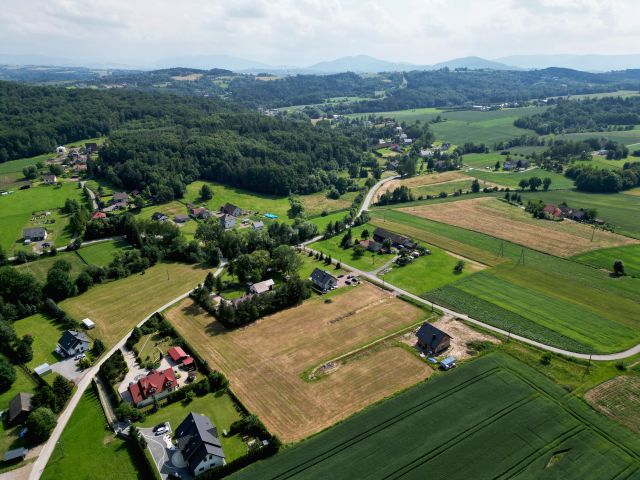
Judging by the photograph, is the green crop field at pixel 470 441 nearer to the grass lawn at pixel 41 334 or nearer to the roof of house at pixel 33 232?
the grass lawn at pixel 41 334

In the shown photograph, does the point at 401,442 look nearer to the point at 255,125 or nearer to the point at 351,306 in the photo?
the point at 351,306

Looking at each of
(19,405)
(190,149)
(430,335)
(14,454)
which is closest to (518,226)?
(430,335)

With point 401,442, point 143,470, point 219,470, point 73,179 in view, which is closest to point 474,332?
point 401,442

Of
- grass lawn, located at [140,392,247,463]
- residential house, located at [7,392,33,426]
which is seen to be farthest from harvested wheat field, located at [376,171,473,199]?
residential house, located at [7,392,33,426]

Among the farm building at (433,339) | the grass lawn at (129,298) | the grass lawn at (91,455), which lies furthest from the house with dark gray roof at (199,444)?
the farm building at (433,339)

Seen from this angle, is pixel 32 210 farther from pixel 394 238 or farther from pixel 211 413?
pixel 394 238
